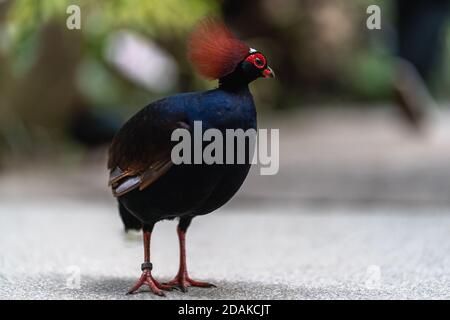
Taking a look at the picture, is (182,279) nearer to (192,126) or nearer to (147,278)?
(147,278)

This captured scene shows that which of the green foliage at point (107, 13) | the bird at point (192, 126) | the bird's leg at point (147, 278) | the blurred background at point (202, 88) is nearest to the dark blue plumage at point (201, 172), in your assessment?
the bird at point (192, 126)

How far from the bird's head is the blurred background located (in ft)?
2.13

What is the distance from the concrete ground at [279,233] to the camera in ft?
7.76

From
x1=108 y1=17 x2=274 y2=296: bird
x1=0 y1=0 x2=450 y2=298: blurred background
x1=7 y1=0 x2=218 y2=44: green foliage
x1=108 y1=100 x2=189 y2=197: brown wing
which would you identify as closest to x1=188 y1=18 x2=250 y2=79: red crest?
x1=108 y1=17 x2=274 y2=296: bird

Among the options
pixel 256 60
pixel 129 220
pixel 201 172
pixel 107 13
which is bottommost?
pixel 129 220

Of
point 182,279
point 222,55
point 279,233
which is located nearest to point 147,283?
point 182,279

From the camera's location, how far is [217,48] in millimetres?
2074

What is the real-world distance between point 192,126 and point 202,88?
3883 millimetres

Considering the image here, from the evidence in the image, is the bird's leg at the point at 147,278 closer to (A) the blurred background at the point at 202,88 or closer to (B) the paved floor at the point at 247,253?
(B) the paved floor at the point at 247,253

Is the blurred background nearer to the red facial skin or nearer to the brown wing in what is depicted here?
the brown wing

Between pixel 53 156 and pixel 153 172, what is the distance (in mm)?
3684

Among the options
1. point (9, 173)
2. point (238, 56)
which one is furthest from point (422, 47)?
point (238, 56)

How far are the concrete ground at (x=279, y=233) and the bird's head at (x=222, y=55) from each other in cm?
57
